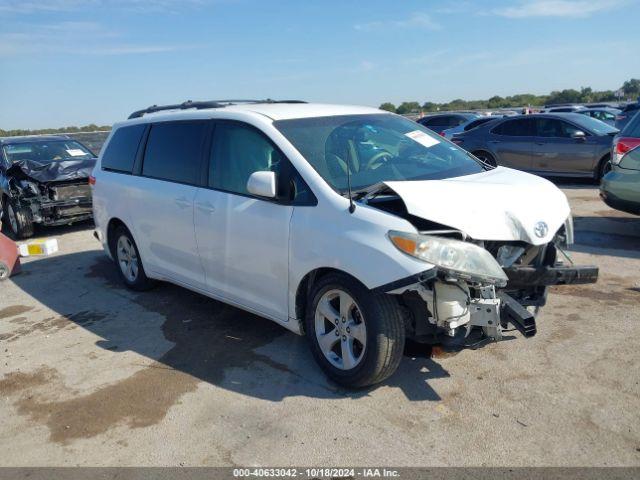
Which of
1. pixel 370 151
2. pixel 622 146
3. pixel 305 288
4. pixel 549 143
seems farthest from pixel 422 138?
pixel 549 143

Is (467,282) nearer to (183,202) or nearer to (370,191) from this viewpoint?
(370,191)

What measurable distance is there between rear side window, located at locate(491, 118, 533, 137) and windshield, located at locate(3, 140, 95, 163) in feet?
28.8

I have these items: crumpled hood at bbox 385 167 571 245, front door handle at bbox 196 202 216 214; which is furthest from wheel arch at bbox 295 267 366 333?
front door handle at bbox 196 202 216 214

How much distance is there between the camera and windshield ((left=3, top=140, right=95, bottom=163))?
33.6 feet

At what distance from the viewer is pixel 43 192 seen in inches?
368

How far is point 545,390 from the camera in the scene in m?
3.63

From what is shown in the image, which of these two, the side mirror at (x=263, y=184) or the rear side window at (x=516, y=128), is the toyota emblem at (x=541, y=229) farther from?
the rear side window at (x=516, y=128)

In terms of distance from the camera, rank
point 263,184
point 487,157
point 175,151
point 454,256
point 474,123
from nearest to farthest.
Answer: point 454,256, point 263,184, point 175,151, point 487,157, point 474,123

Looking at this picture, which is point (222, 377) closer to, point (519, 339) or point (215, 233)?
point (215, 233)

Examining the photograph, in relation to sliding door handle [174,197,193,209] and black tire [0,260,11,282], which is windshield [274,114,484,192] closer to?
sliding door handle [174,197,193,209]

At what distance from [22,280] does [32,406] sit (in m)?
3.65

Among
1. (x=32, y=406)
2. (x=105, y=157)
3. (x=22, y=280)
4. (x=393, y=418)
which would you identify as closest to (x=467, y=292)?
(x=393, y=418)

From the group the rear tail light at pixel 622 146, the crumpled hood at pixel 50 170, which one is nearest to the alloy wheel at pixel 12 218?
the crumpled hood at pixel 50 170

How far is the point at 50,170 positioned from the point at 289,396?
24.3 feet
